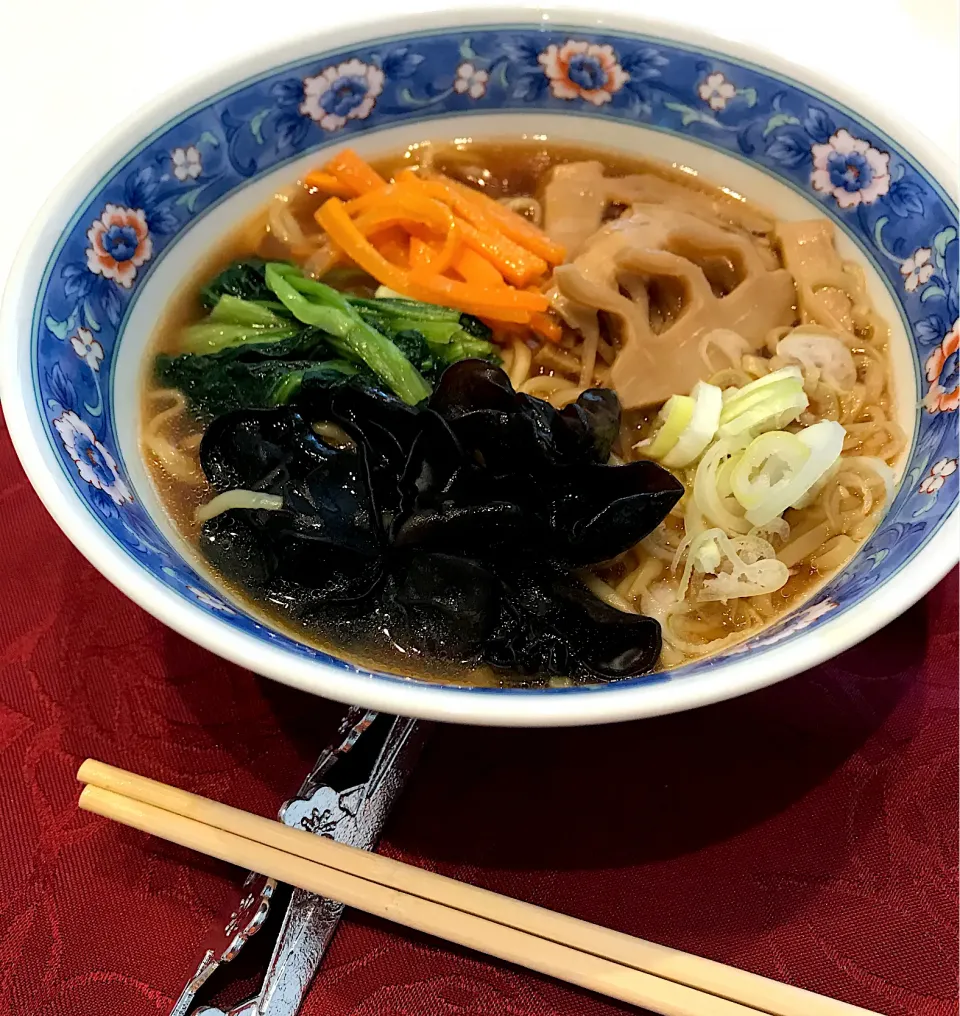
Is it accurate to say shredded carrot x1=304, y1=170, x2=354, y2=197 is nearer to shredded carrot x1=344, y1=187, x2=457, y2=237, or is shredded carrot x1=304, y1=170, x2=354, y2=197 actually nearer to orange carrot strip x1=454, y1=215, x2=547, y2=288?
shredded carrot x1=344, y1=187, x2=457, y2=237

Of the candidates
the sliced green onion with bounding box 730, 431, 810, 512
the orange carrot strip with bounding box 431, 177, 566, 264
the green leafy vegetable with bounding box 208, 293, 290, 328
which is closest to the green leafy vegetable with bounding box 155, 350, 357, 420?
the green leafy vegetable with bounding box 208, 293, 290, 328

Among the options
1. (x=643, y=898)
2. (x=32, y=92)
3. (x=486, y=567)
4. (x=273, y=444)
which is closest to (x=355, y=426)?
(x=273, y=444)

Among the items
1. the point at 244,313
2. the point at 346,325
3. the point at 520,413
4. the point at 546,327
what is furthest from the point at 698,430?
the point at 244,313

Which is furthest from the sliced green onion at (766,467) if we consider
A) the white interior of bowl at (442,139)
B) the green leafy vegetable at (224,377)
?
the green leafy vegetable at (224,377)

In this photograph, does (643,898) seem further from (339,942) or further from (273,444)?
(273,444)

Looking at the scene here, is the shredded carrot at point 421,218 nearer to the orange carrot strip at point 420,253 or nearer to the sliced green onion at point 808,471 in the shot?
the orange carrot strip at point 420,253

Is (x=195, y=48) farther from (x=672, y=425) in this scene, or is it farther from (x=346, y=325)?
(x=672, y=425)

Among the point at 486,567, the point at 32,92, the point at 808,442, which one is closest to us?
the point at 486,567
